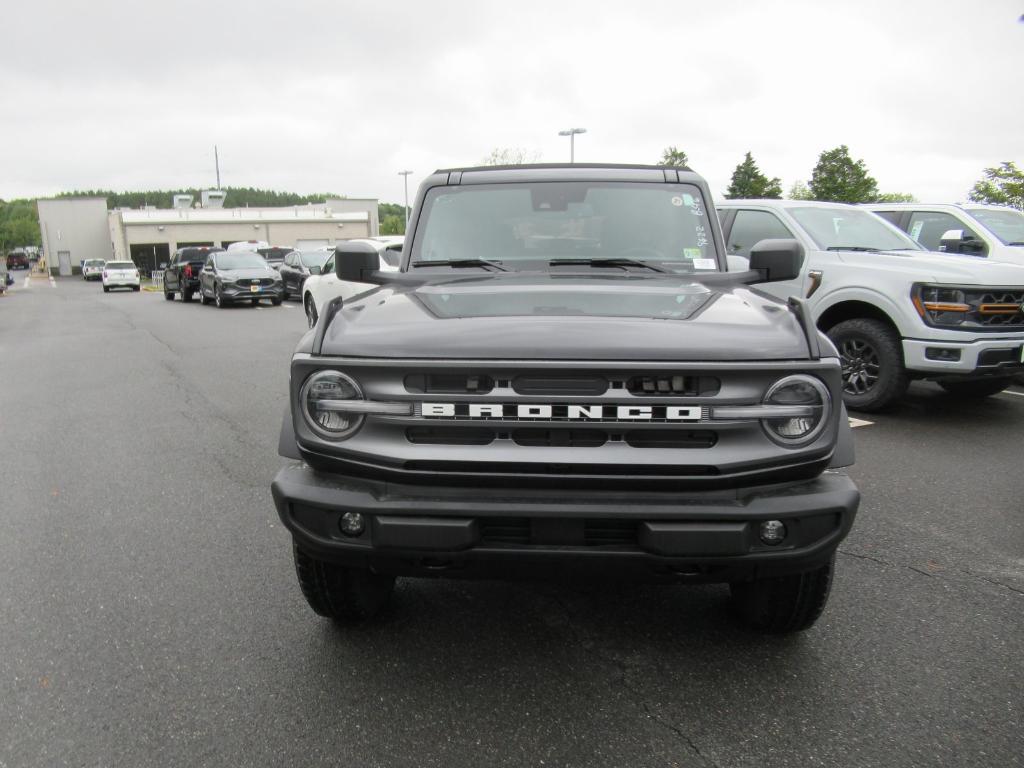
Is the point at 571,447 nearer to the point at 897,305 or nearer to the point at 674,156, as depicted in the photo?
the point at 897,305

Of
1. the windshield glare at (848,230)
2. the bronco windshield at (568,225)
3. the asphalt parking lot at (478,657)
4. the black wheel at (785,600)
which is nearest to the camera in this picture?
the asphalt parking lot at (478,657)

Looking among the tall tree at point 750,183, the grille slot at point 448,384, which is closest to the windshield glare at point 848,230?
the grille slot at point 448,384

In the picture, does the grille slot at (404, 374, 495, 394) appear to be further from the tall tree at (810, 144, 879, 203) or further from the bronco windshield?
the tall tree at (810, 144, 879, 203)

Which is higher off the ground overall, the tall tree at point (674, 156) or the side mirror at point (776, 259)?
the tall tree at point (674, 156)

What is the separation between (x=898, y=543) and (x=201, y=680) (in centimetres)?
333

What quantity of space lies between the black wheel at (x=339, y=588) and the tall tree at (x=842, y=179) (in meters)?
53.3

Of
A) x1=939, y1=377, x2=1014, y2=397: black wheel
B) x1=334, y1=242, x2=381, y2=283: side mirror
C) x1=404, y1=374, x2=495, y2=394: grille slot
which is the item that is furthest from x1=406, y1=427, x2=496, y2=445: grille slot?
x1=939, y1=377, x2=1014, y2=397: black wheel

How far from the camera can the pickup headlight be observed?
6398mm

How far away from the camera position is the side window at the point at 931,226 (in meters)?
9.90

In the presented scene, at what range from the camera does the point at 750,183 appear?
201 feet

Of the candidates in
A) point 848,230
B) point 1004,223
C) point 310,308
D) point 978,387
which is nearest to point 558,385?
point 848,230

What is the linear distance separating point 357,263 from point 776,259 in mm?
1889

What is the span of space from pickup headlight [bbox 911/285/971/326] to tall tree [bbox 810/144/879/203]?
48.4 metres

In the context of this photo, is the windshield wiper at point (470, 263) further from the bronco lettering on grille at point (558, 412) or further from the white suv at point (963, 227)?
the white suv at point (963, 227)
